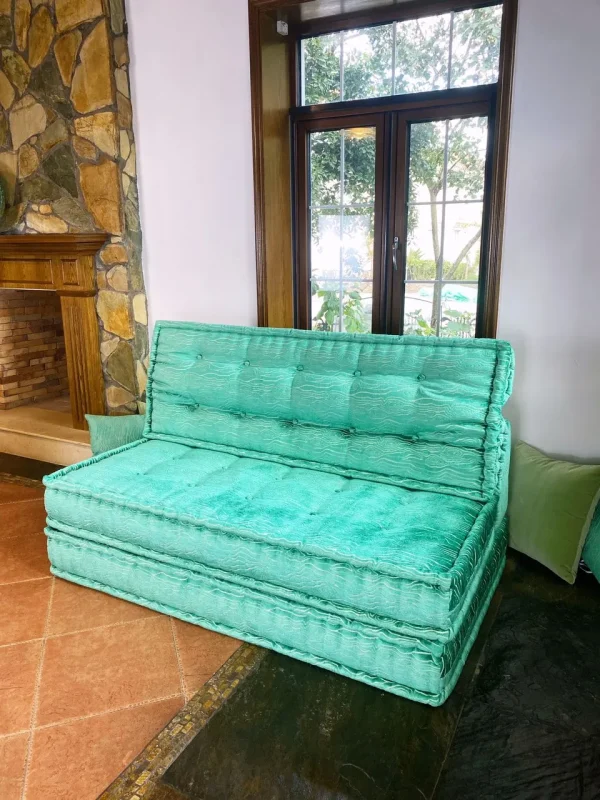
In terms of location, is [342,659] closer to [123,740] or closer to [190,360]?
[123,740]

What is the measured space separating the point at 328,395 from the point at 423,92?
146cm

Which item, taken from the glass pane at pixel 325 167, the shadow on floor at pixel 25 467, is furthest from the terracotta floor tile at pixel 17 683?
the glass pane at pixel 325 167

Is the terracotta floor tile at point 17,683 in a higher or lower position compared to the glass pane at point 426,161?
lower

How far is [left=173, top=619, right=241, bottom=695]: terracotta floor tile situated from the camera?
1.89 metres

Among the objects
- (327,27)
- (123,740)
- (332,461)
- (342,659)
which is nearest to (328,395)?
(332,461)

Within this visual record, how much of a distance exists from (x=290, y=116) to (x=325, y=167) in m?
Result: 0.31

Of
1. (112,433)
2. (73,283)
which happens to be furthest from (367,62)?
(112,433)

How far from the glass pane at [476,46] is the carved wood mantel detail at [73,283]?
2.00 metres

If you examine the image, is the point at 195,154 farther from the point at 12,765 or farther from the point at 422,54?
the point at 12,765

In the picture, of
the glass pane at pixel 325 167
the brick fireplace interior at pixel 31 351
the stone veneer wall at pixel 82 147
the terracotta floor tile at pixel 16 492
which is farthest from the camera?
the brick fireplace interior at pixel 31 351

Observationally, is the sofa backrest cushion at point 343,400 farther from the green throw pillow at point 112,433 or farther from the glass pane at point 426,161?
the glass pane at point 426,161

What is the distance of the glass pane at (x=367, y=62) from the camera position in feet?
8.94

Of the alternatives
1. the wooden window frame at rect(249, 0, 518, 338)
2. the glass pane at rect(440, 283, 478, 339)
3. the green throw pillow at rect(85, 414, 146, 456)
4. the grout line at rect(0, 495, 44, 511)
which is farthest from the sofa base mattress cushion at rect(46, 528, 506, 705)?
the wooden window frame at rect(249, 0, 518, 338)

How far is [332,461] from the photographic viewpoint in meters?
2.36
